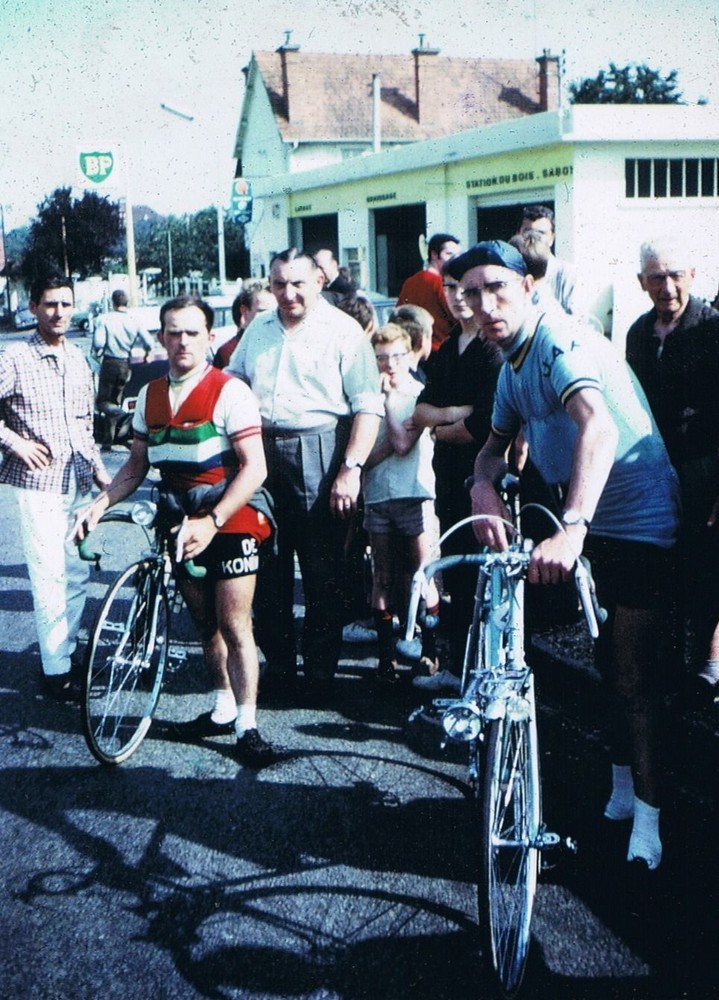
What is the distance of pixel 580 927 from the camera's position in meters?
3.80

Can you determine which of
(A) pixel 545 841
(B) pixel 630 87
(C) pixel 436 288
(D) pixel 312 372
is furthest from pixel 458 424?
(B) pixel 630 87

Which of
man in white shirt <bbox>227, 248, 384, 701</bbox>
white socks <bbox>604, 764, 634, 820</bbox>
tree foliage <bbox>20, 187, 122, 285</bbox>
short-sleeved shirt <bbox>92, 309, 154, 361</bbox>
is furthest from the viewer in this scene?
tree foliage <bbox>20, 187, 122, 285</bbox>

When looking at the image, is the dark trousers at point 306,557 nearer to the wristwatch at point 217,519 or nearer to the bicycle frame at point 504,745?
the wristwatch at point 217,519

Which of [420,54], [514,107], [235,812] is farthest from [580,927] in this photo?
[514,107]

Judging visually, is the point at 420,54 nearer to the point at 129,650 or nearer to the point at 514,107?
the point at 514,107

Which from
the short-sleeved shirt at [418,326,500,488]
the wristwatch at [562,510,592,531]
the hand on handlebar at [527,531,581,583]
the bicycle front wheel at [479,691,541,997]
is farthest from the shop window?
the bicycle front wheel at [479,691,541,997]

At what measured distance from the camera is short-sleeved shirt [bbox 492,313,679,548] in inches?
153

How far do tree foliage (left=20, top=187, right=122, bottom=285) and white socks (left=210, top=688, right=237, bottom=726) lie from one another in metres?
46.4

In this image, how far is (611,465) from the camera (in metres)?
3.80

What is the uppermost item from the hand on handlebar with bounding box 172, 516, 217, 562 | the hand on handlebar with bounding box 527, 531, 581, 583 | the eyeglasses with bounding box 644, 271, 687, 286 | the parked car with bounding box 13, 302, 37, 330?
the parked car with bounding box 13, 302, 37, 330

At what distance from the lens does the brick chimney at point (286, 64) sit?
156 feet

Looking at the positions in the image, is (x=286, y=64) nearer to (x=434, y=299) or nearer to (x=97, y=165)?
(x=97, y=165)

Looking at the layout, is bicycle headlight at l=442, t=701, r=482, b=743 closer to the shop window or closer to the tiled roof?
the shop window

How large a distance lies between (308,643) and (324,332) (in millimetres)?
1560
